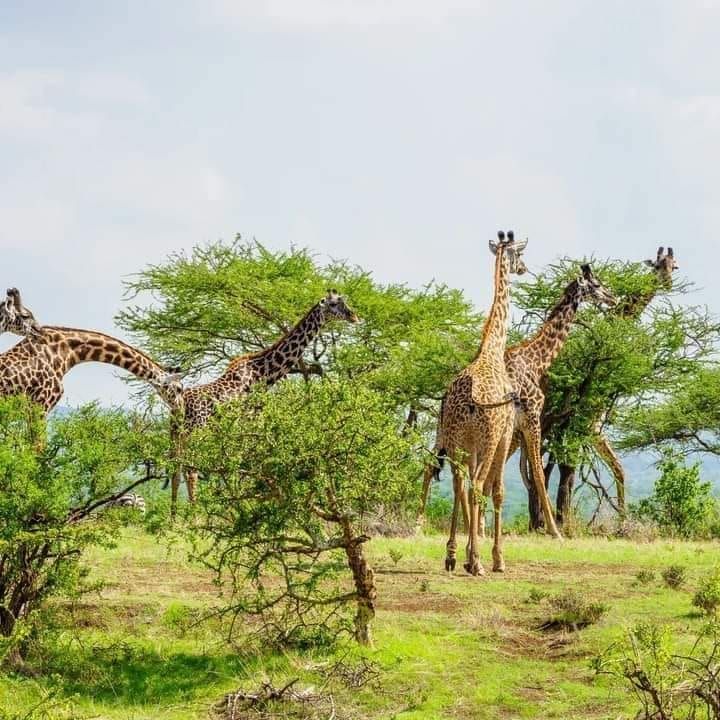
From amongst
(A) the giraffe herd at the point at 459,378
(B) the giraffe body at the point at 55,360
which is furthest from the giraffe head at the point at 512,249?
(B) the giraffe body at the point at 55,360

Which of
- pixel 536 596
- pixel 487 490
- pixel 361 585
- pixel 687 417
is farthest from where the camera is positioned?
pixel 687 417

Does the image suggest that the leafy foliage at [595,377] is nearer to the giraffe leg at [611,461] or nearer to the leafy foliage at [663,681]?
the giraffe leg at [611,461]

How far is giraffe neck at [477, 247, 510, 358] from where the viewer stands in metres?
16.0

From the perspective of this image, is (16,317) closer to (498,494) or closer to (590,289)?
(498,494)

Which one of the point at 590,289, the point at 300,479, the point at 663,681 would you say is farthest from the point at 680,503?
the point at 663,681

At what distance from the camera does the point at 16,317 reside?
1597cm

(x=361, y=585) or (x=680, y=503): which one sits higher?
(x=680, y=503)

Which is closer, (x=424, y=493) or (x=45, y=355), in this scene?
(x=45, y=355)

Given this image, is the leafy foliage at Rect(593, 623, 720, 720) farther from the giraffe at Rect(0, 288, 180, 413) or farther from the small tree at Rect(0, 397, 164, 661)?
the giraffe at Rect(0, 288, 180, 413)

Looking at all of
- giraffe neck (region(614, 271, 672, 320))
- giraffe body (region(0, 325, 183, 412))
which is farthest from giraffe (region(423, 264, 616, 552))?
giraffe neck (region(614, 271, 672, 320))

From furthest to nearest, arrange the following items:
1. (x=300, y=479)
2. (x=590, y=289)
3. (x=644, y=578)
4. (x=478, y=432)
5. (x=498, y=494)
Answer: (x=590, y=289) < (x=498, y=494) < (x=478, y=432) < (x=644, y=578) < (x=300, y=479)

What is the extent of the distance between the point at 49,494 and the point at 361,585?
2.63 metres

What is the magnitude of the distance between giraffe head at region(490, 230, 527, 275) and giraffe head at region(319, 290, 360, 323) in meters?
2.79

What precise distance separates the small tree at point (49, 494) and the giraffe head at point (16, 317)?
5532 mm
